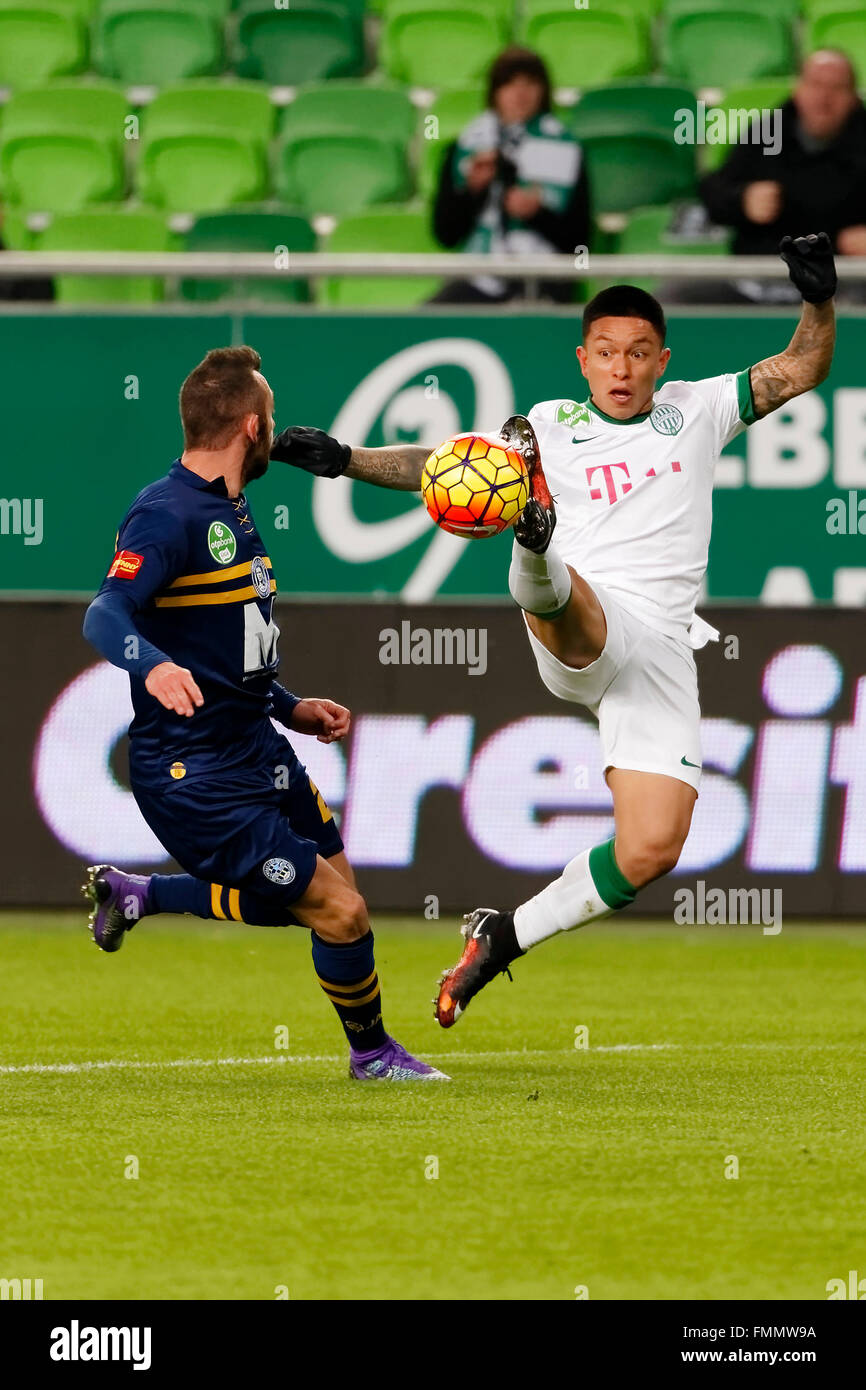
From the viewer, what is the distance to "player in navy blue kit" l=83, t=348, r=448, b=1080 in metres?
5.77

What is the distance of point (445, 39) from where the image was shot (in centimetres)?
1329

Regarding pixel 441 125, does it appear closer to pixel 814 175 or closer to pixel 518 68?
pixel 518 68

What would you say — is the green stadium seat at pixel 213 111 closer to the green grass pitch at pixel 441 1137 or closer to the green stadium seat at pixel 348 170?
the green stadium seat at pixel 348 170

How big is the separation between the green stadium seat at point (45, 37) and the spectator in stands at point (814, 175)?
5127 mm

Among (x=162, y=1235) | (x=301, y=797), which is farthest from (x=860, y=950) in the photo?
(x=162, y=1235)

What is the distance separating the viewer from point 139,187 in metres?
12.8

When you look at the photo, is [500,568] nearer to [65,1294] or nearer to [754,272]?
[754,272]

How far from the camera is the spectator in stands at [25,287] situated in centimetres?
984

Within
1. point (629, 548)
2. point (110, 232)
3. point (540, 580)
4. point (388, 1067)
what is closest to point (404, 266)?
point (110, 232)

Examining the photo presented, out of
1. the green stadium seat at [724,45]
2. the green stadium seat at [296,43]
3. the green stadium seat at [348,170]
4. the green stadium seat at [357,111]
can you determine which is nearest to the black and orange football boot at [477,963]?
the green stadium seat at [348,170]

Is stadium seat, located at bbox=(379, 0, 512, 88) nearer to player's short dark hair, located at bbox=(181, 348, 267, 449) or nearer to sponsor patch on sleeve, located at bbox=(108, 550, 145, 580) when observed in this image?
player's short dark hair, located at bbox=(181, 348, 267, 449)

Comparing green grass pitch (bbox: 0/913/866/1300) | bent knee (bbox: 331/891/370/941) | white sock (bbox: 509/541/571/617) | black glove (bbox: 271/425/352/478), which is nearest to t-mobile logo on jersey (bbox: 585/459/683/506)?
white sock (bbox: 509/541/571/617)

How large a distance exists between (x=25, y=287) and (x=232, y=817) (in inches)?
187

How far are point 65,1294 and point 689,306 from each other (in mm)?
6675
